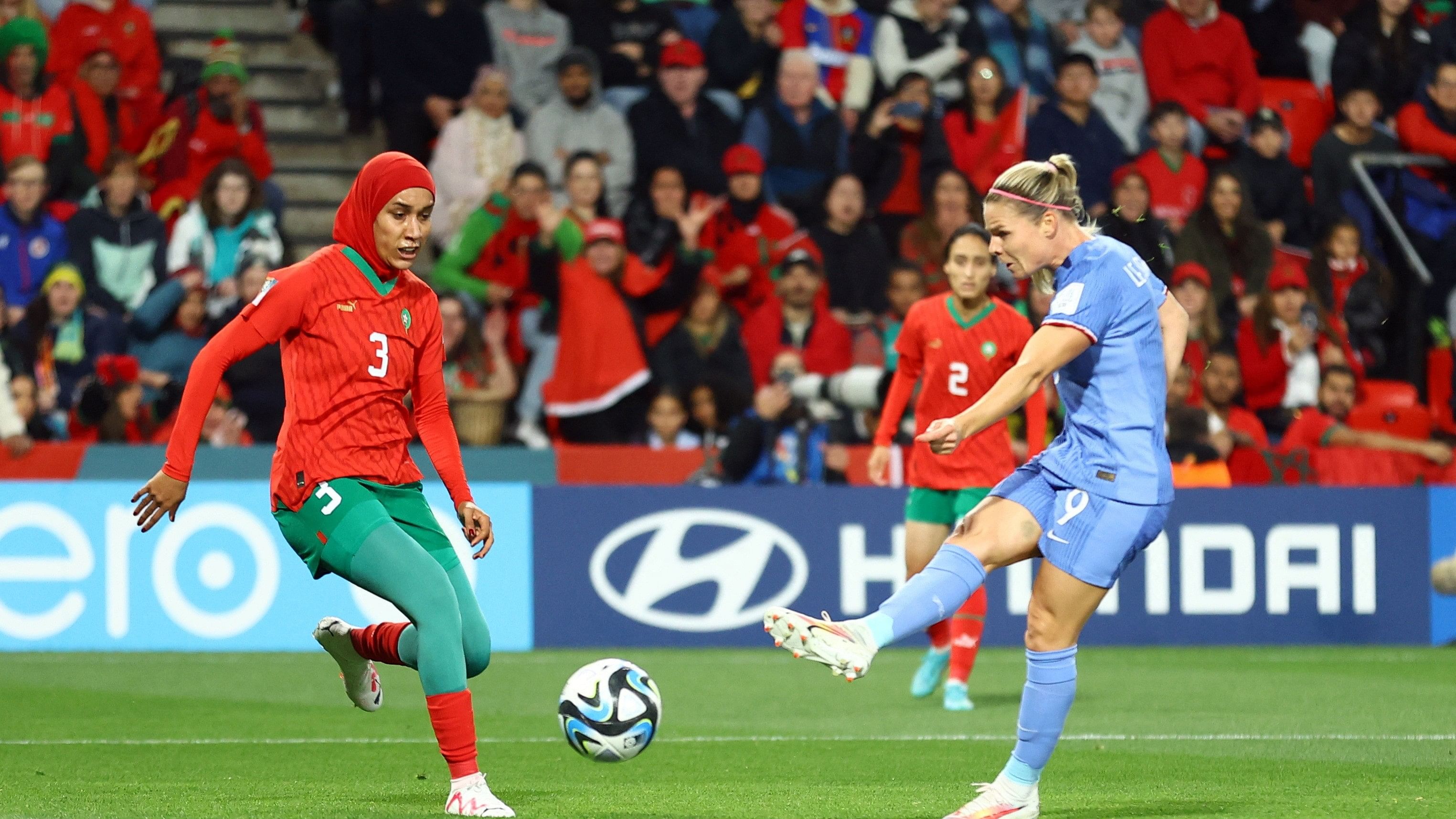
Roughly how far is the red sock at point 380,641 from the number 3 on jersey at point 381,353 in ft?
2.69

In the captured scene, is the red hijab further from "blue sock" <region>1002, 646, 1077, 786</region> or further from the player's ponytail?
"blue sock" <region>1002, 646, 1077, 786</region>

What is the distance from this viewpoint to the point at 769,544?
12742 mm

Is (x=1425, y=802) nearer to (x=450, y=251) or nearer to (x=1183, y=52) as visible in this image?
(x=450, y=251)

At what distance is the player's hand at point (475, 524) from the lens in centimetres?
629

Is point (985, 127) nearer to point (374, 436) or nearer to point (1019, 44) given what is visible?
point (1019, 44)

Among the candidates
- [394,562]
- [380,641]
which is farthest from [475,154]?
[394,562]

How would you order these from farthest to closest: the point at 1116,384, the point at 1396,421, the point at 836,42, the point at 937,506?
the point at 836,42 → the point at 1396,421 → the point at 937,506 → the point at 1116,384

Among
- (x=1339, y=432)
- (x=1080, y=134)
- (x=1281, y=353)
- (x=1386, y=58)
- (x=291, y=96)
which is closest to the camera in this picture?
(x=1339, y=432)

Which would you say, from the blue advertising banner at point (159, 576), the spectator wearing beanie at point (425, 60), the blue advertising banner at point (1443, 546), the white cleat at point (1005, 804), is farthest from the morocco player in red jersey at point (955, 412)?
the spectator wearing beanie at point (425, 60)

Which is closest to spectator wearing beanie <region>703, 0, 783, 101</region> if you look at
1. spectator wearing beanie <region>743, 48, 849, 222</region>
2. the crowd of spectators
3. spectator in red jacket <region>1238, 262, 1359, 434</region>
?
the crowd of spectators

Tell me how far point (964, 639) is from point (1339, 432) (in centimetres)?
575

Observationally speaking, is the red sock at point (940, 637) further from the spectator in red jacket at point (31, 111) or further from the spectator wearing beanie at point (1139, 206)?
the spectator in red jacket at point (31, 111)

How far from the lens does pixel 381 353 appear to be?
6.23 m

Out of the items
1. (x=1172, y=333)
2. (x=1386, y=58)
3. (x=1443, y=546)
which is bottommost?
(x=1443, y=546)
